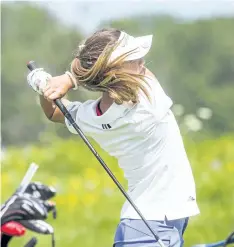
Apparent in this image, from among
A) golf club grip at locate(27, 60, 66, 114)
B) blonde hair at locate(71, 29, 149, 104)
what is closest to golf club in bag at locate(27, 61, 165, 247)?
golf club grip at locate(27, 60, 66, 114)

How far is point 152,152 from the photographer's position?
→ 2934mm

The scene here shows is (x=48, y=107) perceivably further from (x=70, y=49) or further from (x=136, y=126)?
(x=70, y=49)

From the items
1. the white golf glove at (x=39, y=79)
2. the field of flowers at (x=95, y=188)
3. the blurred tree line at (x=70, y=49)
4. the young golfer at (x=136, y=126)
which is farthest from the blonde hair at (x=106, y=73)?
the blurred tree line at (x=70, y=49)

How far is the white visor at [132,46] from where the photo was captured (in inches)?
115

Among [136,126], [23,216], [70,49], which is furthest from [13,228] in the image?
[70,49]

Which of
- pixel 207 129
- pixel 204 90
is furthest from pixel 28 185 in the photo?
pixel 204 90

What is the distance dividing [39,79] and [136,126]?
355mm

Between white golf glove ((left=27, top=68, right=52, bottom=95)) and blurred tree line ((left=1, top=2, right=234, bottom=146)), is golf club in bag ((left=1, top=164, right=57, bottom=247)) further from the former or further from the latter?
blurred tree line ((left=1, top=2, right=234, bottom=146))

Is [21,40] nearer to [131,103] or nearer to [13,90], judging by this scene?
[13,90]

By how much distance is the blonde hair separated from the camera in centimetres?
287

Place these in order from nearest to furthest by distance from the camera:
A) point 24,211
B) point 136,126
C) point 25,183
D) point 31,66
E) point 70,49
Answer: point 136,126, point 31,66, point 24,211, point 25,183, point 70,49

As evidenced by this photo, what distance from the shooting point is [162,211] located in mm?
2928

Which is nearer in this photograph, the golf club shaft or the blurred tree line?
the golf club shaft

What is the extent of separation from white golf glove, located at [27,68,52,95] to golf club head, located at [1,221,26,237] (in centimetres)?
93
